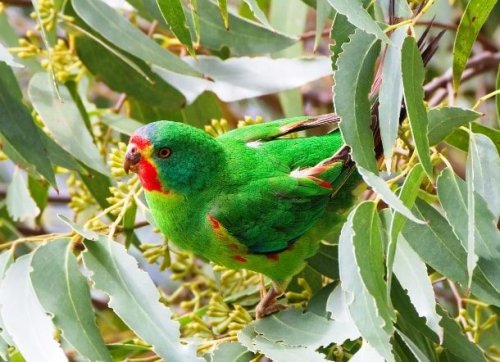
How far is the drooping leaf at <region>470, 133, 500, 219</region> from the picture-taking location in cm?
217

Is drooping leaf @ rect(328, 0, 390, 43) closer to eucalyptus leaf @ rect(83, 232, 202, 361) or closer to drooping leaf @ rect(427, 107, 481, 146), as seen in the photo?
drooping leaf @ rect(427, 107, 481, 146)

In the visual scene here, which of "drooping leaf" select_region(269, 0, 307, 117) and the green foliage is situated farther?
"drooping leaf" select_region(269, 0, 307, 117)

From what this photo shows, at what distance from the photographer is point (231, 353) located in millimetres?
2232

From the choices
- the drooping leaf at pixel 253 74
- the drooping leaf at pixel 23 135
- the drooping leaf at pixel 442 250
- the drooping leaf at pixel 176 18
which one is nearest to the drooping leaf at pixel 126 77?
the drooping leaf at pixel 253 74

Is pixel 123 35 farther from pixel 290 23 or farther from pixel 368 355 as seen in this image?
pixel 368 355

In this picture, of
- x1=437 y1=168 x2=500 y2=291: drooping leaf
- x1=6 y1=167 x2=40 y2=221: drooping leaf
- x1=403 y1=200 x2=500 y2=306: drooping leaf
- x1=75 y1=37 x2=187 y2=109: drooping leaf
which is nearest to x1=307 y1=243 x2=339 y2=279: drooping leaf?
x1=403 y1=200 x2=500 y2=306: drooping leaf

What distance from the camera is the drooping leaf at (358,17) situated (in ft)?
6.37

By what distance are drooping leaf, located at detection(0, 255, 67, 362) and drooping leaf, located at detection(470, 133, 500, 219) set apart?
3.49ft

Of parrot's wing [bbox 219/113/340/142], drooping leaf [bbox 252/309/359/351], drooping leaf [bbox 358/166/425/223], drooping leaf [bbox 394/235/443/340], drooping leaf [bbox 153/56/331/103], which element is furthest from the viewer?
drooping leaf [bbox 153/56/331/103]

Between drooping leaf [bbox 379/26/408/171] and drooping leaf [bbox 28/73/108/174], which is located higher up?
drooping leaf [bbox 379/26/408/171]

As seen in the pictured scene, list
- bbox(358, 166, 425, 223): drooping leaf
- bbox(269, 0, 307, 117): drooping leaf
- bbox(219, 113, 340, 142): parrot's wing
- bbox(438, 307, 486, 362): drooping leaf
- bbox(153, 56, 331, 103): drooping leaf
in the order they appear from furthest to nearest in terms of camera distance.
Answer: bbox(269, 0, 307, 117): drooping leaf < bbox(153, 56, 331, 103): drooping leaf < bbox(219, 113, 340, 142): parrot's wing < bbox(438, 307, 486, 362): drooping leaf < bbox(358, 166, 425, 223): drooping leaf

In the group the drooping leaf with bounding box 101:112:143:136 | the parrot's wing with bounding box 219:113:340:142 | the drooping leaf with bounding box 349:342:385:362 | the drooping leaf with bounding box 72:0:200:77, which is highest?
the drooping leaf with bounding box 72:0:200:77

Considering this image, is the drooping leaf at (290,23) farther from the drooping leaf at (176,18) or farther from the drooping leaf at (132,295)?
the drooping leaf at (132,295)

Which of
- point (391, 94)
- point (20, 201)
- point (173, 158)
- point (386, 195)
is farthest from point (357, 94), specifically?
point (20, 201)
